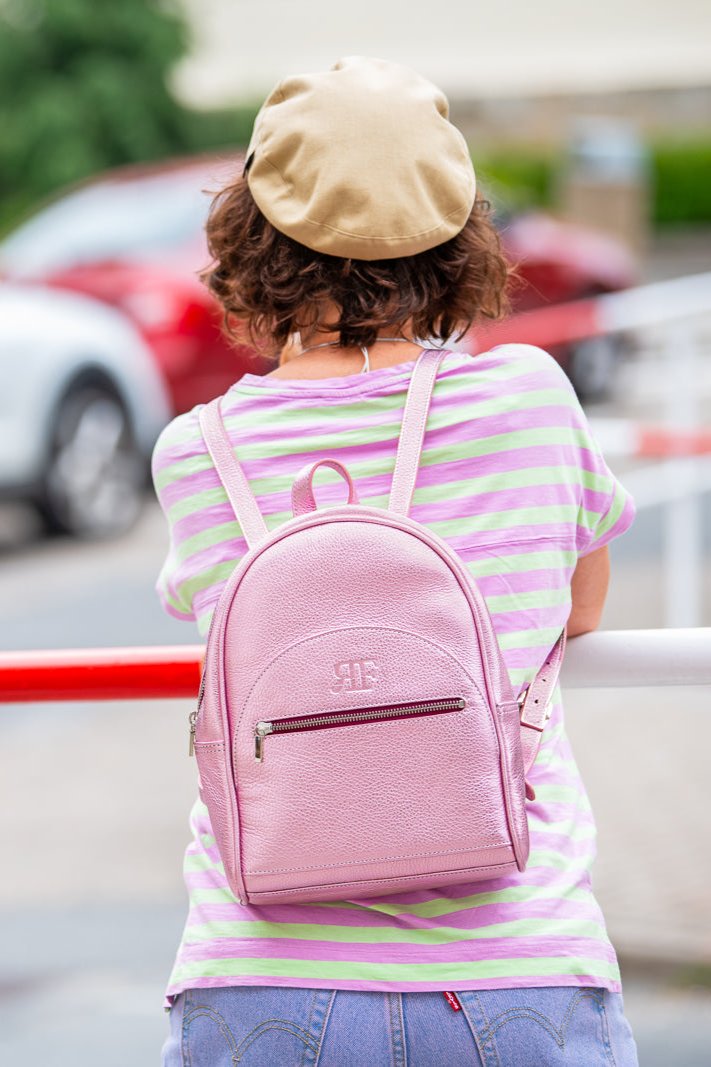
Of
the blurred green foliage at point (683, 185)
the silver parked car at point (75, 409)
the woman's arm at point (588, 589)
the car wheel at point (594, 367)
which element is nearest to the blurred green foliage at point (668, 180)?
the blurred green foliage at point (683, 185)

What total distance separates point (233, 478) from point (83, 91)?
846 inches

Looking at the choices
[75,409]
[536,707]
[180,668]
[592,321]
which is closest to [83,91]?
[75,409]

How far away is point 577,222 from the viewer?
2095 cm

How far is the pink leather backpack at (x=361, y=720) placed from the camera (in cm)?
141

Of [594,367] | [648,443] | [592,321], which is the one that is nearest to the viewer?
[648,443]

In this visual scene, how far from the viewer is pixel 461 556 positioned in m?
1.51

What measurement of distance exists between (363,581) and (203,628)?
26 centimetres

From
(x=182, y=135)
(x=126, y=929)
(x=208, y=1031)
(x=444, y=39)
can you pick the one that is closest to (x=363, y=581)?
(x=208, y=1031)

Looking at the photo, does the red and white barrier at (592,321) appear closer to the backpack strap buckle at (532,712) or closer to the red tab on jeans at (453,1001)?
the backpack strap buckle at (532,712)

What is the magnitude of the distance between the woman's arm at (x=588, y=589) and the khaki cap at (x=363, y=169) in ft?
1.23

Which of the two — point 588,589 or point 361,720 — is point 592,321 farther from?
point 361,720

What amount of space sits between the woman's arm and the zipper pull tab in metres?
0.44

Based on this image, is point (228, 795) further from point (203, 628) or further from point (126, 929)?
point (126, 929)

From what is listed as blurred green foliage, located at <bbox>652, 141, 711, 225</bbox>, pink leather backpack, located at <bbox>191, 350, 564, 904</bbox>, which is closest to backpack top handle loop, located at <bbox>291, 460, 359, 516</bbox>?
pink leather backpack, located at <bbox>191, 350, 564, 904</bbox>
